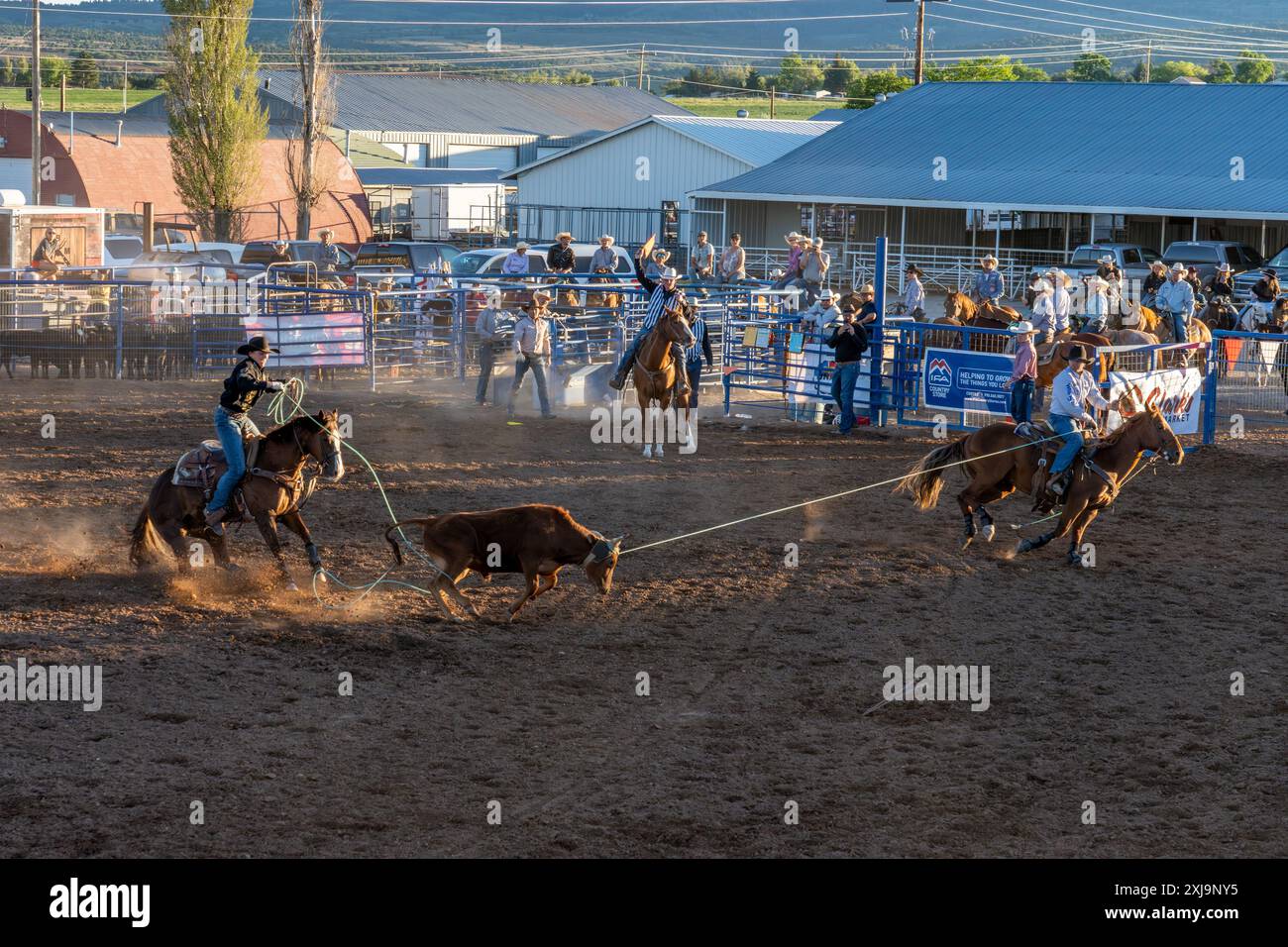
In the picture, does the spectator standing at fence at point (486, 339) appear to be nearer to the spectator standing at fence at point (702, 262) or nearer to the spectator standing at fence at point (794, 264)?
the spectator standing at fence at point (794, 264)

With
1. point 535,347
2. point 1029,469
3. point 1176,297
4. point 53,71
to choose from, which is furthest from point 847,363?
point 53,71

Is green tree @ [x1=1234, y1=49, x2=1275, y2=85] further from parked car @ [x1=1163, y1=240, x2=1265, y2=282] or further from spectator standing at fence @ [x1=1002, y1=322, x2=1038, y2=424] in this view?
spectator standing at fence @ [x1=1002, y1=322, x2=1038, y2=424]

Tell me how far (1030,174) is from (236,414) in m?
35.6

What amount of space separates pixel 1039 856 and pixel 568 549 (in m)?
4.30

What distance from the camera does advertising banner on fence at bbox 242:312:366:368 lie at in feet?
74.4

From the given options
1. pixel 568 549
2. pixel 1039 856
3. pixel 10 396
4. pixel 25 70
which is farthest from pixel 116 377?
pixel 25 70

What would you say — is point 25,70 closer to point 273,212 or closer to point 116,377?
point 273,212

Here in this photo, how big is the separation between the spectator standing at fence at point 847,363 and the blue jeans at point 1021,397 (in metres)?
2.45

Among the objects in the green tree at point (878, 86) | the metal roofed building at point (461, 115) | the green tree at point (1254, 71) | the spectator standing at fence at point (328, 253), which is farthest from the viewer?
the green tree at point (1254, 71)

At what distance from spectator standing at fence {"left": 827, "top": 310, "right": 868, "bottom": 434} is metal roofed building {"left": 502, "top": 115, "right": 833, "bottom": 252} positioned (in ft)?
103

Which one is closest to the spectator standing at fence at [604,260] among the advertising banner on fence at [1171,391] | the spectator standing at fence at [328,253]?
the spectator standing at fence at [328,253]

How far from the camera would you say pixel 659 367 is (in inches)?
682

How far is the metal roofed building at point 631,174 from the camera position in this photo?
51125mm

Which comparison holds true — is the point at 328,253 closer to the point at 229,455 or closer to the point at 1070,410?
the point at 229,455
